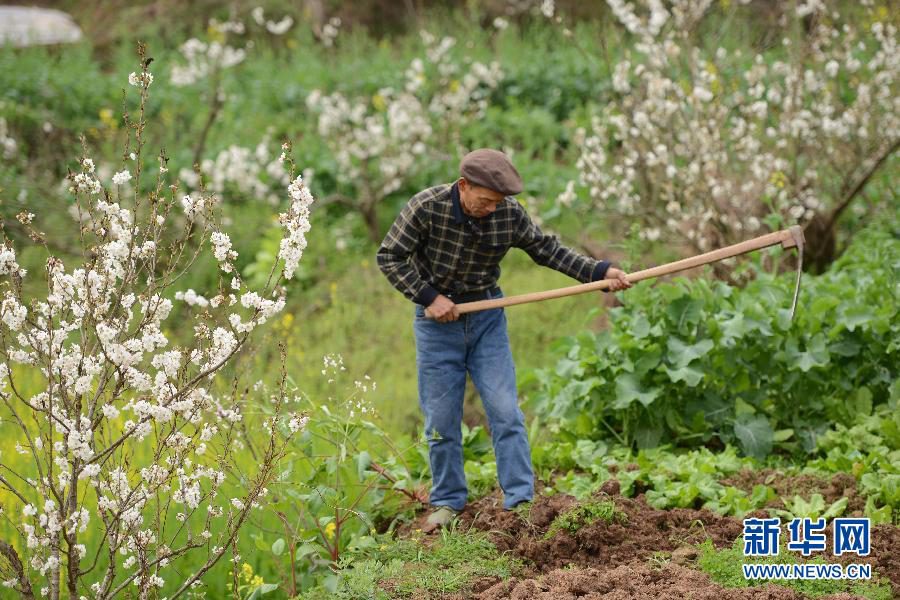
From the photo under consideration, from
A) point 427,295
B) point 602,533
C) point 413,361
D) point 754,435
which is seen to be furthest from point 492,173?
point 413,361

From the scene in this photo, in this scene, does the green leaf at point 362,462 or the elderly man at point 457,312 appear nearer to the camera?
the elderly man at point 457,312

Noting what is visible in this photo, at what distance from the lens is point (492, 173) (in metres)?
4.04

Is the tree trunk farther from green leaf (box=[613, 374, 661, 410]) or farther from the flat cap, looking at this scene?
green leaf (box=[613, 374, 661, 410])

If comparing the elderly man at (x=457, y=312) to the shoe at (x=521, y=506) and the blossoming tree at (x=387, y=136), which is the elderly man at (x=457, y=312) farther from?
the blossoming tree at (x=387, y=136)

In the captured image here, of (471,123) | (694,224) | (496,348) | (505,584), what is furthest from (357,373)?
(471,123)

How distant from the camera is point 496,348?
443 cm

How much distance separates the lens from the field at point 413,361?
332cm

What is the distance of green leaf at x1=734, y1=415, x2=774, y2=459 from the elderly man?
1204 millimetres

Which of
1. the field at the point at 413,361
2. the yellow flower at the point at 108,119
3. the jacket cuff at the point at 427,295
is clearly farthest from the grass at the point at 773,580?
the yellow flower at the point at 108,119

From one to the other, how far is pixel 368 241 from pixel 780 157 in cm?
375

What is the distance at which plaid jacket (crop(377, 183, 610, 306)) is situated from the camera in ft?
14.0

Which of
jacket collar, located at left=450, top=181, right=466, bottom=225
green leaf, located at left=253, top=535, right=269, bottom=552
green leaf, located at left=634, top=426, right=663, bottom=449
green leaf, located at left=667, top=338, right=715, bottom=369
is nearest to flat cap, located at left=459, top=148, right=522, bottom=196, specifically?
jacket collar, located at left=450, top=181, right=466, bottom=225

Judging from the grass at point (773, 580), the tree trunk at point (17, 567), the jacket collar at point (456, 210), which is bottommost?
the tree trunk at point (17, 567)

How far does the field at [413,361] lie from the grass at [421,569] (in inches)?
0.5
